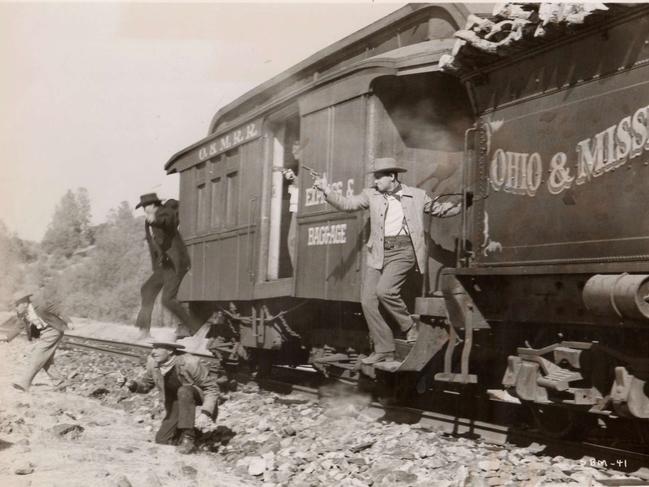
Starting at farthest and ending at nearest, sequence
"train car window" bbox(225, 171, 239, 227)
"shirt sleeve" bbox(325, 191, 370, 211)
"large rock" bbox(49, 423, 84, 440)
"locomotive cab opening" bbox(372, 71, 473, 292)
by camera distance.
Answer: "train car window" bbox(225, 171, 239, 227) < "locomotive cab opening" bbox(372, 71, 473, 292) < "shirt sleeve" bbox(325, 191, 370, 211) < "large rock" bbox(49, 423, 84, 440)

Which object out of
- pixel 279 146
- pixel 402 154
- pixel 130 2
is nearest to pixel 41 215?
pixel 279 146

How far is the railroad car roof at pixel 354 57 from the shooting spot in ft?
19.7

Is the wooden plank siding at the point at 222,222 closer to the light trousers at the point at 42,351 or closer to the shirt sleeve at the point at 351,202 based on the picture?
the light trousers at the point at 42,351

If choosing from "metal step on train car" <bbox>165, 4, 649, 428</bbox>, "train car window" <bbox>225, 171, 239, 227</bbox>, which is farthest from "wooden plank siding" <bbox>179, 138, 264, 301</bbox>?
"metal step on train car" <bbox>165, 4, 649, 428</bbox>

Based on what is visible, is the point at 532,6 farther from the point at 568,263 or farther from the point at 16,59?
the point at 16,59

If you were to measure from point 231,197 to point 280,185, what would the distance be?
1.29 metres

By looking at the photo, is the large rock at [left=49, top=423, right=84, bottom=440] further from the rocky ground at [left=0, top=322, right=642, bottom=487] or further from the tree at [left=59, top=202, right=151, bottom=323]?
the tree at [left=59, top=202, right=151, bottom=323]

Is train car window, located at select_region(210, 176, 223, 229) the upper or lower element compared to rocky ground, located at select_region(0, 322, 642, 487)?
upper

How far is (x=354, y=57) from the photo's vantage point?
24.9 ft

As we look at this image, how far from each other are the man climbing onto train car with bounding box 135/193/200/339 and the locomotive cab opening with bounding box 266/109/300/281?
2.90 metres

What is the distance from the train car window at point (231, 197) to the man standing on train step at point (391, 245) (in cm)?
341

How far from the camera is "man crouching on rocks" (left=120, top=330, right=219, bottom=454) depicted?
5.59 m

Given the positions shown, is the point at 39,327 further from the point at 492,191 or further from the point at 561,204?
the point at 561,204

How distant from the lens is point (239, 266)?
891 cm
